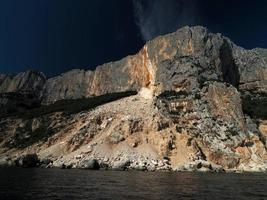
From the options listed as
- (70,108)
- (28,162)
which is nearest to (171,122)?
(28,162)

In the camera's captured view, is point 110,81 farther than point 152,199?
Yes

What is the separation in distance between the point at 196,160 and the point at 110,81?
9478 centimetres

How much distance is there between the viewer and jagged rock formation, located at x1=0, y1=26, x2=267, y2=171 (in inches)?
4117

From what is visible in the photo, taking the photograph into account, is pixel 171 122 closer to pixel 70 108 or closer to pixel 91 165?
pixel 91 165

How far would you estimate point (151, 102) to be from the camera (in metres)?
135

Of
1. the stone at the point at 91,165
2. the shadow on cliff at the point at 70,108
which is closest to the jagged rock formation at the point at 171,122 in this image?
the stone at the point at 91,165

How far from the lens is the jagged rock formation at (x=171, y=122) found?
105 metres

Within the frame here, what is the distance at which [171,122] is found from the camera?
117 m

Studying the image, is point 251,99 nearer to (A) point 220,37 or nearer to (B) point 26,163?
(A) point 220,37

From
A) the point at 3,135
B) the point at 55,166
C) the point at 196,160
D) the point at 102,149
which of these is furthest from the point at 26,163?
the point at 3,135

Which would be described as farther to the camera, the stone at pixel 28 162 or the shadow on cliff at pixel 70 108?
the shadow on cliff at pixel 70 108

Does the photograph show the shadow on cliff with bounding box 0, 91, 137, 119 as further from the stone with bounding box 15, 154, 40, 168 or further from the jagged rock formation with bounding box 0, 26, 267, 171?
the stone with bounding box 15, 154, 40, 168

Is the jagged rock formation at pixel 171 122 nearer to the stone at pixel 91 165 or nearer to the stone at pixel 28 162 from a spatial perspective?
the stone at pixel 91 165

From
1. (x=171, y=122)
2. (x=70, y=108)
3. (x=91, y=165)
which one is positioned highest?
(x=70, y=108)
